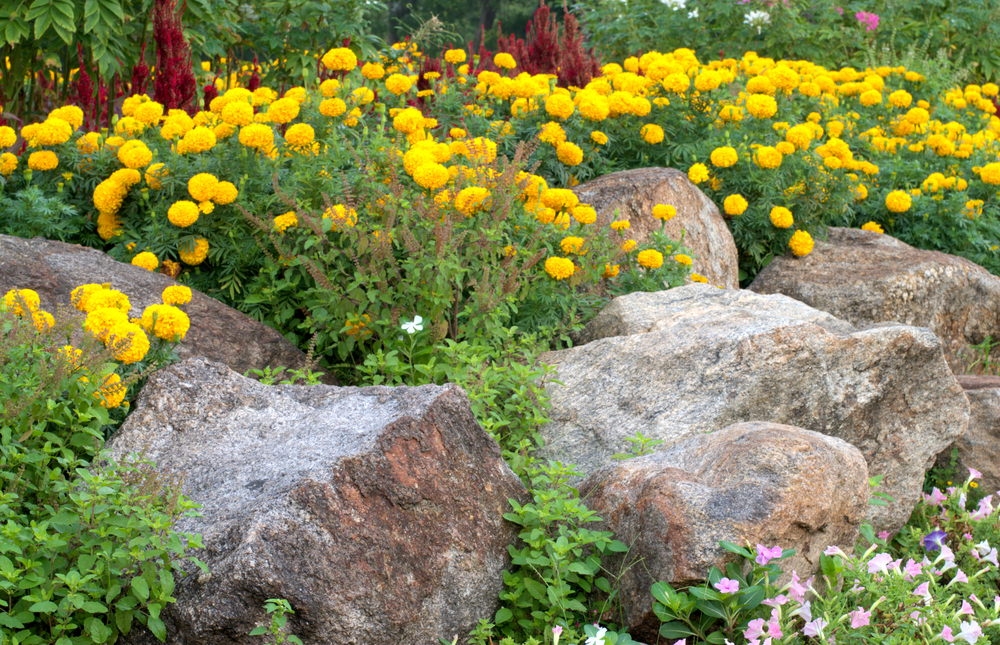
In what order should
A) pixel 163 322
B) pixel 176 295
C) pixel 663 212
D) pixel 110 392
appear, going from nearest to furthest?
pixel 110 392, pixel 163 322, pixel 176 295, pixel 663 212

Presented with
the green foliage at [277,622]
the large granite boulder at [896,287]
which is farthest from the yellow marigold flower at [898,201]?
the green foliage at [277,622]

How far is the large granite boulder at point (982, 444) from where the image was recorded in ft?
12.3

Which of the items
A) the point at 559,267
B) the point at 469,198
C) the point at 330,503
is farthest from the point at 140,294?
the point at 559,267

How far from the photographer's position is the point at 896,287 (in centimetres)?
525

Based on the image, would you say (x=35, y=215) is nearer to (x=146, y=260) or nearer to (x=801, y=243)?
(x=146, y=260)

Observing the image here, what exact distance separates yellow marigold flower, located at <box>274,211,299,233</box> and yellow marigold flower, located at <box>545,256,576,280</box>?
45.6 inches

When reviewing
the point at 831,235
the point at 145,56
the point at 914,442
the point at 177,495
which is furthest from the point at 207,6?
the point at 914,442

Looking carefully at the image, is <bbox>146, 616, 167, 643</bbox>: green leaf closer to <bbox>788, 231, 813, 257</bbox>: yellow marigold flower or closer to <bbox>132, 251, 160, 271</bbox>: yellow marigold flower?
<bbox>132, 251, 160, 271</bbox>: yellow marigold flower

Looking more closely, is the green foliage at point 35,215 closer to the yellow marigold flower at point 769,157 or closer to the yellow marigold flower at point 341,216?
the yellow marigold flower at point 341,216

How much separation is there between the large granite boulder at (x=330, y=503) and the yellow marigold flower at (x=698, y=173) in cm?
331

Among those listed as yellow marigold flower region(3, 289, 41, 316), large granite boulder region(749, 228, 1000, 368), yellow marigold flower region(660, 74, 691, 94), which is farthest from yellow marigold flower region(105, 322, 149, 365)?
yellow marigold flower region(660, 74, 691, 94)

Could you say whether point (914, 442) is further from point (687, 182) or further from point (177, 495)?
point (177, 495)

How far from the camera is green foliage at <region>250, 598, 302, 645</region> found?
2.07 m

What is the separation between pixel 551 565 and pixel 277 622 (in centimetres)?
80
